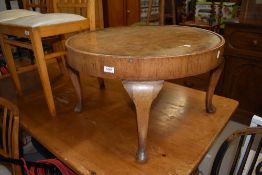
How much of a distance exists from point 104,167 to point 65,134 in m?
0.31

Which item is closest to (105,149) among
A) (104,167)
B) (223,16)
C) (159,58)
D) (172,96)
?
(104,167)

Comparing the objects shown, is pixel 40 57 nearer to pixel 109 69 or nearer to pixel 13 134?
pixel 13 134

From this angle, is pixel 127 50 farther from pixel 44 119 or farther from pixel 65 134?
pixel 44 119

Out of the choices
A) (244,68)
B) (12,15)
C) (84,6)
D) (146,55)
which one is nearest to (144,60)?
(146,55)

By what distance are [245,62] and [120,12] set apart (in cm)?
203

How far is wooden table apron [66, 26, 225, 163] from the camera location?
0.74m

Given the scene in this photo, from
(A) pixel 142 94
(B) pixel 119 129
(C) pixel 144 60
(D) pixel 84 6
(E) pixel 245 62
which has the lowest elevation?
(B) pixel 119 129

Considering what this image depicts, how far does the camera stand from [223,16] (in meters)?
2.47

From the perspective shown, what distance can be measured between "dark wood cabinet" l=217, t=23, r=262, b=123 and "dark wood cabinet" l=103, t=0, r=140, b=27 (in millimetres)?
1800

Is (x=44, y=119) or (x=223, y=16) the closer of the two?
(x=44, y=119)

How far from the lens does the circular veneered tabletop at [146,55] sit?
740 mm

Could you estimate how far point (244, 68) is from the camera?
1.69 meters

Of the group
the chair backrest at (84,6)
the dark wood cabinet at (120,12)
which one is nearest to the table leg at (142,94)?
the chair backrest at (84,6)

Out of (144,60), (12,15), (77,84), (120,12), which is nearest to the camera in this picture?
(144,60)
